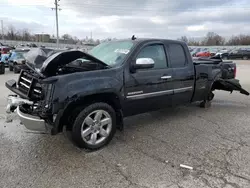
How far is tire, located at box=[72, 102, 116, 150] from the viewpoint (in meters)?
3.52

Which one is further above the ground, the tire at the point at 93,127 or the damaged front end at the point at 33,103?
the damaged front end at the point at 33,103

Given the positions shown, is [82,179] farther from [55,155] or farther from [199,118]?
[199,118]

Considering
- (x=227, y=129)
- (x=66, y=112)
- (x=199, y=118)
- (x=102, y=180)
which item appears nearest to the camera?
(x=102, y=180)

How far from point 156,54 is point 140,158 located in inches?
82.0

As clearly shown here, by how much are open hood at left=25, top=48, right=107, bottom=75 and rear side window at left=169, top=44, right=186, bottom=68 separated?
177 centimetres

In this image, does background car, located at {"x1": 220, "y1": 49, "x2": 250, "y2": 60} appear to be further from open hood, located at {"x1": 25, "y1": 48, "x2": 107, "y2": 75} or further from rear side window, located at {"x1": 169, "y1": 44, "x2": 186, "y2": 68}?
open hood, located at {"x1": 25, "y1": 48, "x2": 107, "y2": 75}

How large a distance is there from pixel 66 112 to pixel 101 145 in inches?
31.9

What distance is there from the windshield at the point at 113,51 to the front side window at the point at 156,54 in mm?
289

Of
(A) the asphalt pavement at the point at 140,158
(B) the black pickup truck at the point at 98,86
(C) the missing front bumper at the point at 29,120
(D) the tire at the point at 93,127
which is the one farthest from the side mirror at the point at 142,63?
(C) the missing front bumper at the point at 29,120

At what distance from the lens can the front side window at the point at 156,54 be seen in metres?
4.39

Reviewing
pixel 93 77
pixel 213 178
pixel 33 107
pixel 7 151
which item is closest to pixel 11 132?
pixel 7 151

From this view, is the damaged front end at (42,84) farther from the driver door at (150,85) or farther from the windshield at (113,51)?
the driver door at (150,85)

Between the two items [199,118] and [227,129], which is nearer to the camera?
[227,129]

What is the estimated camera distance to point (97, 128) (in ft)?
12.3
